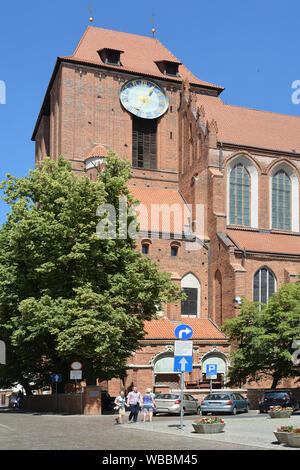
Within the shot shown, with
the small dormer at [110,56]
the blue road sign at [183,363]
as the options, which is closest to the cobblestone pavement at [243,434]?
the blue road sign at [183,363]

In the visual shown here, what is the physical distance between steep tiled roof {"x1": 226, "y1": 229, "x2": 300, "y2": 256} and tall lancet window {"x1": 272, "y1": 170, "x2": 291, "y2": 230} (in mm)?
1072

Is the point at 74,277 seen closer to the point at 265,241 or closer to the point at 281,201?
the point at 265,241

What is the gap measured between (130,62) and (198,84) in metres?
5.97

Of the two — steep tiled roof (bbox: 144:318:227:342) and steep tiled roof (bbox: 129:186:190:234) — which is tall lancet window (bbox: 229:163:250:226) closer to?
steep tiled roof (bbox: 129:186:190:234)

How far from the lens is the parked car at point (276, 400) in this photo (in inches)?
1148

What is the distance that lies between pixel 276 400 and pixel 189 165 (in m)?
25.3

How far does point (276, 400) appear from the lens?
2934 centimetres

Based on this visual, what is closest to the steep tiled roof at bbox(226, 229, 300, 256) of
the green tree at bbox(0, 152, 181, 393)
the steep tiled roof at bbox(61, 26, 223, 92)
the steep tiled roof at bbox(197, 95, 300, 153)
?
the steep tiled roof at bbox(197, 95, 300, 153)

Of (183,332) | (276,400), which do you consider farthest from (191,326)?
(183,332)

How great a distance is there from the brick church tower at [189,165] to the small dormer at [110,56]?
0.34ft

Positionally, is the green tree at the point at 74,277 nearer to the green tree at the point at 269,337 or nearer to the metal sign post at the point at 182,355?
the green tree at the point at 269,337

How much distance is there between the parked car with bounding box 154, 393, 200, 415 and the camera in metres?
29.3

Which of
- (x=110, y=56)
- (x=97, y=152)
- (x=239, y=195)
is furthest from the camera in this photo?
(x=110, y=56)
